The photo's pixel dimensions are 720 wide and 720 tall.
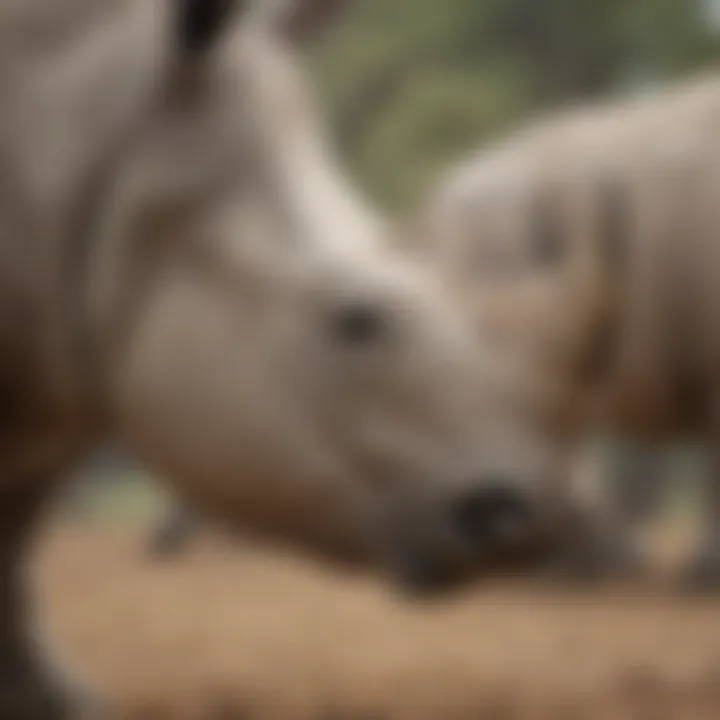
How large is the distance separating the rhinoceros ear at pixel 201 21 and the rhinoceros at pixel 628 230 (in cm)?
41

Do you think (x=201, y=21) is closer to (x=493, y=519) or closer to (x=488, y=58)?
(x=493, y=519)

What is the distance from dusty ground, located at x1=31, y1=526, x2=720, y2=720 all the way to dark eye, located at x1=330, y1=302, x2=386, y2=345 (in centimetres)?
34

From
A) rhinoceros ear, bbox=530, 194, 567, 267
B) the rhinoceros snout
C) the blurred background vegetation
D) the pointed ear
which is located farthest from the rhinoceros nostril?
the blurred background vegetation

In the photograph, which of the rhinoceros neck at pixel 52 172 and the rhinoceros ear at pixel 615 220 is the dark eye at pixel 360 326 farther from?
the rhinoceros ear at pixel 615 220

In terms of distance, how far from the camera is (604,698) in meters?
1.34

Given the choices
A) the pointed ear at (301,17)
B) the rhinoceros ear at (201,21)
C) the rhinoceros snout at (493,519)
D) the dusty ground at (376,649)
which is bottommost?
the dusty ground at (376,649)

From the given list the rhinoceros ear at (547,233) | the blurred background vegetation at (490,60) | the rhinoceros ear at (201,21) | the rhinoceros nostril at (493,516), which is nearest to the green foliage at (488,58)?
the blurred background vegetation at (490,60)

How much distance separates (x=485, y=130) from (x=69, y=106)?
1.17m

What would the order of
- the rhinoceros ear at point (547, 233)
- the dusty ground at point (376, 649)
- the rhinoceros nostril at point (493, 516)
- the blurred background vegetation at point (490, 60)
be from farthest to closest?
the blurred background vegetation at point (490, 60)
the rhinoceros ear at point (547, 233)
the dusty ground at point (376, 649)
the rhinoceros nostril at point (493, 516)

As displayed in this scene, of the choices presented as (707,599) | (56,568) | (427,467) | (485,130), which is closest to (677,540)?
(707,599)

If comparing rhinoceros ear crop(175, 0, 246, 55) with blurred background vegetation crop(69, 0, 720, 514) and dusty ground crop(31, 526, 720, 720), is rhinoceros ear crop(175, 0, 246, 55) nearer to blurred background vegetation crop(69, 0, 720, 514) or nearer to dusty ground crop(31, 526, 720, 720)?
dusty ground crop(31, 526, 720, 720)

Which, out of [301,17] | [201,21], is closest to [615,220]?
[301,17]

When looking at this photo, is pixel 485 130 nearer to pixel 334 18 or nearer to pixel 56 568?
pixel 334 18

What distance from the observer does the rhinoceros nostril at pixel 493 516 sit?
0.95 meters
